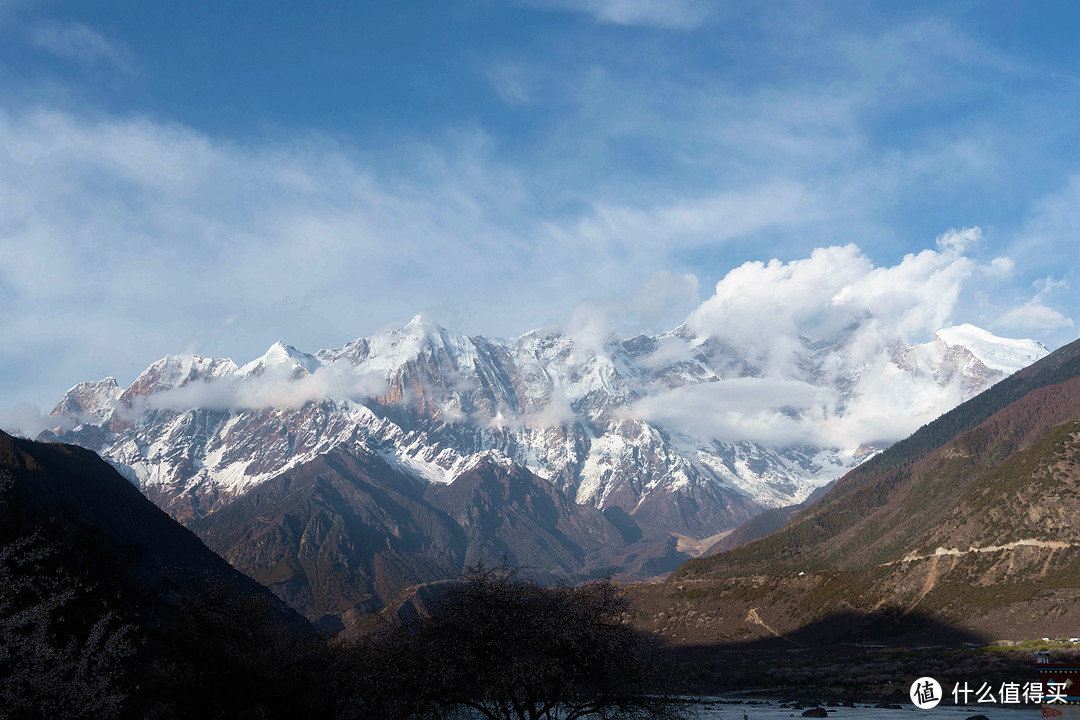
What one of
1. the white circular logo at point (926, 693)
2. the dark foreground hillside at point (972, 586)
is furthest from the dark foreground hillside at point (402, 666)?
the dark foreground hillside at point (972, 586)

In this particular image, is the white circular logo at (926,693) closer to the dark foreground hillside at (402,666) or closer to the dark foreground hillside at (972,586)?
the dark foreground hillside at (972,586)

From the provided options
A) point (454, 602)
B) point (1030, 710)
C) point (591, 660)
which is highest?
point (454, 602)

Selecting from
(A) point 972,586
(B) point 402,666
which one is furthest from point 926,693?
(A) point 972,586

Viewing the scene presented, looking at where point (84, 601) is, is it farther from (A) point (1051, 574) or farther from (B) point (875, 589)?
(B) point (875, 589)

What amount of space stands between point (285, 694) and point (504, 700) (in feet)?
31.8

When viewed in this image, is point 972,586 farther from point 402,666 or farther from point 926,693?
point 402,666

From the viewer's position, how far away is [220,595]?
Answer: 4541 centimetres

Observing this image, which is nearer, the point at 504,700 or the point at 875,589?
the point at 504,700

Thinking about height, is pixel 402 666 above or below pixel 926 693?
above

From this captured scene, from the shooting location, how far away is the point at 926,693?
258 ft

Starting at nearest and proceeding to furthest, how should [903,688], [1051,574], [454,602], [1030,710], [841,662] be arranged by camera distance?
[454,602] < [1030,710] < [903,688] < [841,662] < [1051,574]

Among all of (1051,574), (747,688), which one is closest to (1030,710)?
(747,688)

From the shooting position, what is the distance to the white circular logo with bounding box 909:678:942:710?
75.1m

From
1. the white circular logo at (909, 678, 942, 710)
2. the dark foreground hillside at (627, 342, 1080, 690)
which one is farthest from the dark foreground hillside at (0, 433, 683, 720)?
the dark foreground hillside at (627, 342, 1080, 690)
